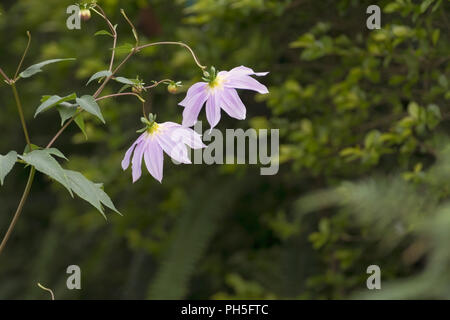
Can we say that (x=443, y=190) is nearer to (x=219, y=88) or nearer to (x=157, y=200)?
(x=219, y=88)

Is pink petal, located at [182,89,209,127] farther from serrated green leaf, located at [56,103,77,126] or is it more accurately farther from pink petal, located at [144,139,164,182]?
serrated green leaf, located at [56,103,77,126]

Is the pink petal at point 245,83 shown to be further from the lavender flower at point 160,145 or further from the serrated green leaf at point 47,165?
the serrated green leaf at point 47,165

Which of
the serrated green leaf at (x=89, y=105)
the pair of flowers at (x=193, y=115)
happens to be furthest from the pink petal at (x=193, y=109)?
the serrated green leaf at (x=89, y=105)

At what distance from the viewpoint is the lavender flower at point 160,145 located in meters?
0.84

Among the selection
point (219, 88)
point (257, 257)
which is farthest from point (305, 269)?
point (219, 88)

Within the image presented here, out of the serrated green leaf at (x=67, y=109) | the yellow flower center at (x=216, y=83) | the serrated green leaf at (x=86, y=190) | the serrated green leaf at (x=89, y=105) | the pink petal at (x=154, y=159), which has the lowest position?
the serrated green leaf at (x=86, y=190)

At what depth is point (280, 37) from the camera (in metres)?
2.03

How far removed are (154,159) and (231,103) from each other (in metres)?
0.12

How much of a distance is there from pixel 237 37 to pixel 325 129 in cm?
46

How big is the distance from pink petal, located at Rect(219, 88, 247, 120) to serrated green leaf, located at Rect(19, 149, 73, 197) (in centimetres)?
22
